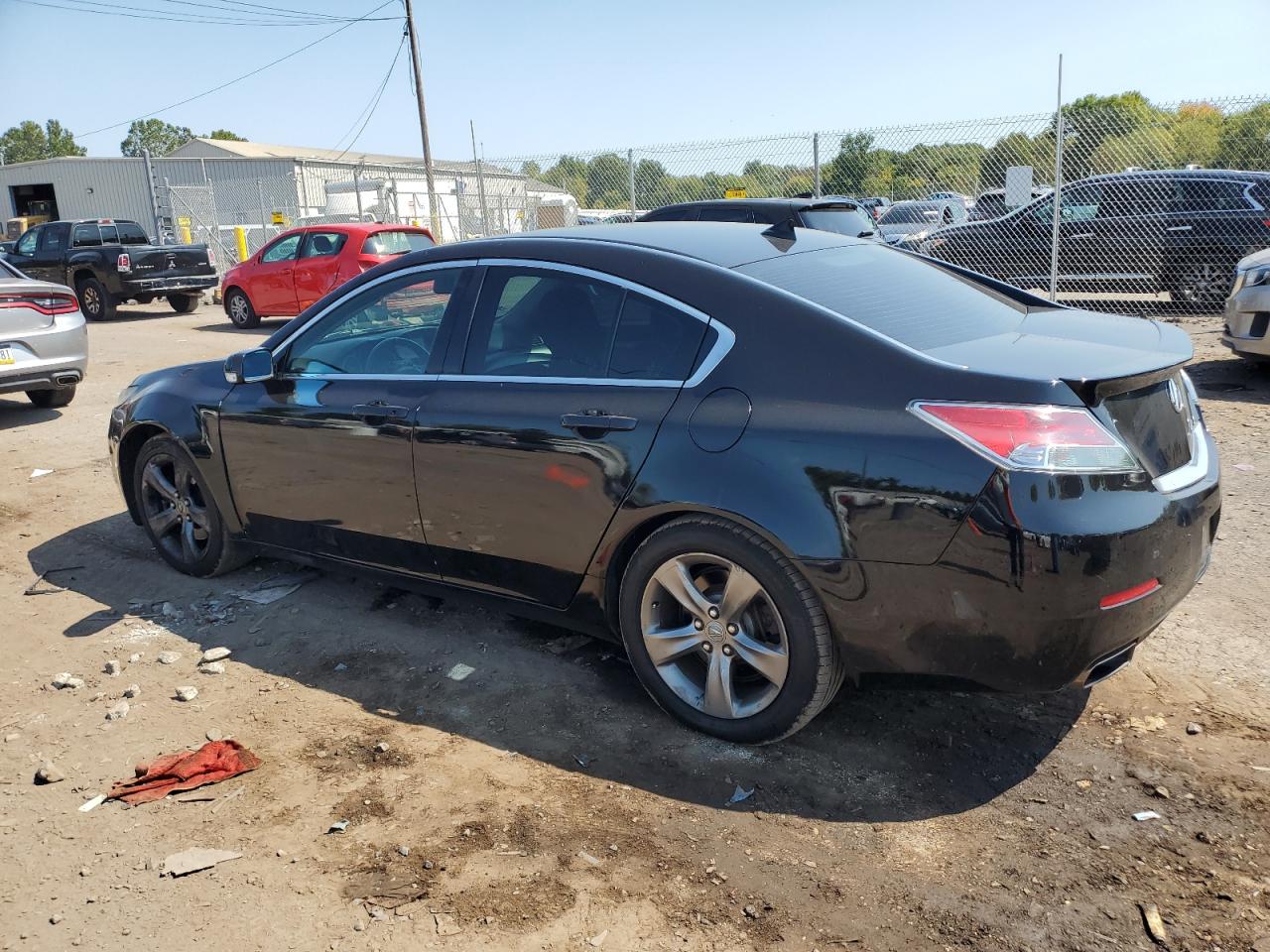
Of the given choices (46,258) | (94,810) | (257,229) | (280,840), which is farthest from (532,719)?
(257,229)

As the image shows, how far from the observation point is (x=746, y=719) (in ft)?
11.1

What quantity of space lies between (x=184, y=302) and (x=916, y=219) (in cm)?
1397

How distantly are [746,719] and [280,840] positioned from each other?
1.50m

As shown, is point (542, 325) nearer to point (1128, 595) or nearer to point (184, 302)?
point (1128, 595)

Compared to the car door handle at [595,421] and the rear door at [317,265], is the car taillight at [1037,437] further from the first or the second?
the rear door at [317,265]

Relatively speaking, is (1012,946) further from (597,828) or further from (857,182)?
(857,182)

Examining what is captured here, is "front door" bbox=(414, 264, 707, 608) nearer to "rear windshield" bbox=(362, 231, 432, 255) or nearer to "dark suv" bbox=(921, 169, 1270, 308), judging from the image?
"dark suv" bbox=(921, 169, 1270, 308)

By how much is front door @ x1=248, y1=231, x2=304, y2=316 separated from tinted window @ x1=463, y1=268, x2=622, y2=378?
42.3 feet

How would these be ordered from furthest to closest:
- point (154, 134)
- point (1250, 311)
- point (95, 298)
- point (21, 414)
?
point (154, 134) < point (95, 298) < point (21, 414) < point (1250, 311)

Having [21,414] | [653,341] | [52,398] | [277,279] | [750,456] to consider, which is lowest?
[21,414]

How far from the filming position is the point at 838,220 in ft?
35.3

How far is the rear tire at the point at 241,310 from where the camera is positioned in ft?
55.2

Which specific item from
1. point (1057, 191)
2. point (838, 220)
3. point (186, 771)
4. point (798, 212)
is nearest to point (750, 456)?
point (186, 771)

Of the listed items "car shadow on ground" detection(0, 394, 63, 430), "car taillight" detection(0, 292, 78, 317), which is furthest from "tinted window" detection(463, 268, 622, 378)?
"car shadow on ground" detection(0, 394, 63, 430)
